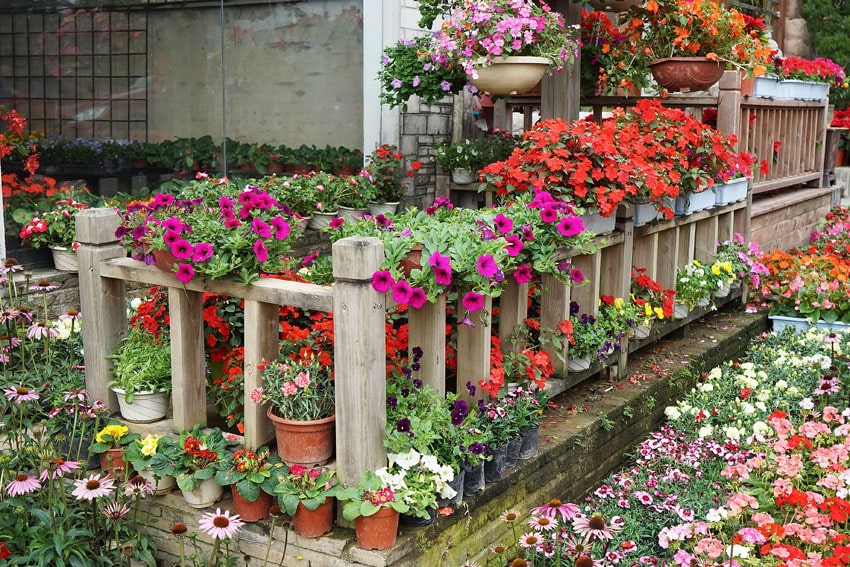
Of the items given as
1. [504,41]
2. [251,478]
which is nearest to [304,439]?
[251,478]

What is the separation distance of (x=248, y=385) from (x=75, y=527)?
0.70 metres

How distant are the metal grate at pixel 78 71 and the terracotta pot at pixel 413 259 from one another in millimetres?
2289

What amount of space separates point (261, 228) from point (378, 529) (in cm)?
100

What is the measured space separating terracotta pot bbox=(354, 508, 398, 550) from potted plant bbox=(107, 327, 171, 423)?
923 mm

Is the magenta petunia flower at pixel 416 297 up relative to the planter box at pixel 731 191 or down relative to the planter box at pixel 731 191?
down

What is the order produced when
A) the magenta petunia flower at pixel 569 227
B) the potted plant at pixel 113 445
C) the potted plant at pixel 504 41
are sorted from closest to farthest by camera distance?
1. the potted plant at pixel 113 445
2. the magenta petunia flower at pixel 569 227
3. the potted plant at pixel 504 41

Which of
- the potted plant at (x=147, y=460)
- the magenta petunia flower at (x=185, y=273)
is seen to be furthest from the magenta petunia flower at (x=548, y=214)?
the potted plant at (x=147, y=460)

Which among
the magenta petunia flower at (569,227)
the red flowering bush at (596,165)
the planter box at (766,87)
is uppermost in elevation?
the planter box at (766,87)

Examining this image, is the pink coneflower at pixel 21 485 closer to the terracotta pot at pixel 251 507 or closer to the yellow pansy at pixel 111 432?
the yellow pansy at pixel 111 432

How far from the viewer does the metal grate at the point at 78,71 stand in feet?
14.0

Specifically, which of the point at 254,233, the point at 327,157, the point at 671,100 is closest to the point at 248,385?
the point at 254,233

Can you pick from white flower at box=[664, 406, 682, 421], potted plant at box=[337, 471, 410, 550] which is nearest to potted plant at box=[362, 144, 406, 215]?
white flower at box=[664, 406, 682, 421]

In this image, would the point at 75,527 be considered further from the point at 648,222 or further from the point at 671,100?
the point at 671,100

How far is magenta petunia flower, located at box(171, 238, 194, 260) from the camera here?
9.54ft
